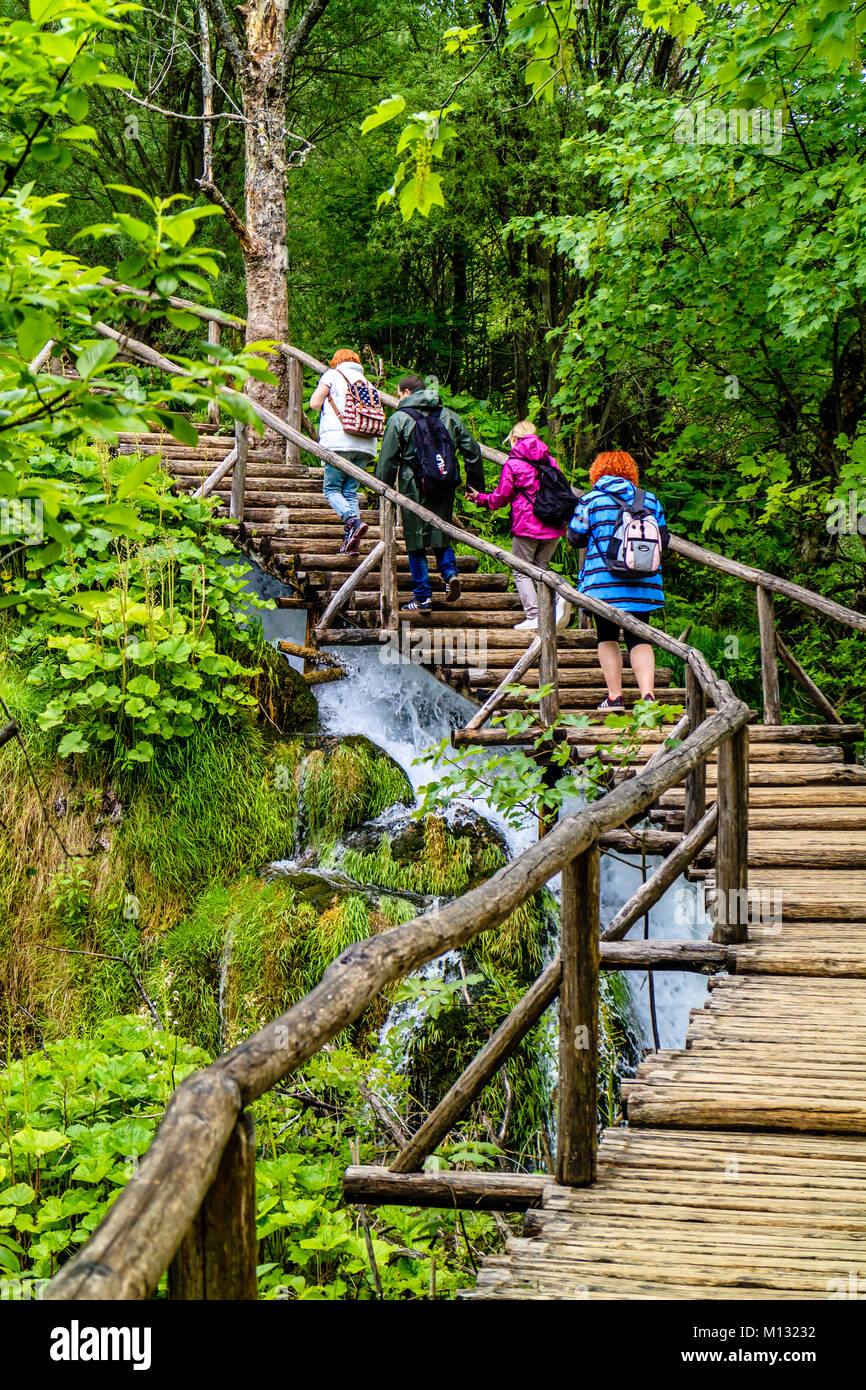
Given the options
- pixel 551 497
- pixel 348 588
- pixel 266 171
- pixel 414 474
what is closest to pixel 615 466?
pixel 551 497

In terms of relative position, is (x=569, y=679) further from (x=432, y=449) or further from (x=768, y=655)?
(x=432, y=449)

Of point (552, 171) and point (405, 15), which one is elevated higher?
point (405, 15)

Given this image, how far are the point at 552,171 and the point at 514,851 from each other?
760cm

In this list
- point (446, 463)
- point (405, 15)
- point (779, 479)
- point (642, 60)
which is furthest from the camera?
point (405, 15)

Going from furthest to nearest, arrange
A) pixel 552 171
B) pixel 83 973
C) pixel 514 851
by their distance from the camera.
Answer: pixel 552 171
pixel 514 851
pixel 83 973

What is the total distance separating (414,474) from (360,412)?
116 centimetres

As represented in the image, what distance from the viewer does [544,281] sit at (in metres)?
13.4

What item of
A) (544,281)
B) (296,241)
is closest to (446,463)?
(544,281)

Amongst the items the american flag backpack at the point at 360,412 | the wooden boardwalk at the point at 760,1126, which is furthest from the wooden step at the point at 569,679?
the american flag backpack at the point at 360,412

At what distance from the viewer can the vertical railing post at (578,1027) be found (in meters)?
3.11

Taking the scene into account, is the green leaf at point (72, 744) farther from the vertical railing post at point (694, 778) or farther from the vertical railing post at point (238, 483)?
the vertical railing post at point (694, 778)

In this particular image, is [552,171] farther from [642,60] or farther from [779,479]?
[779,479]

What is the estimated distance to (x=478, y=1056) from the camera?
11.3 ft

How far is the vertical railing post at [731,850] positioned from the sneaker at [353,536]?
4663 mm
